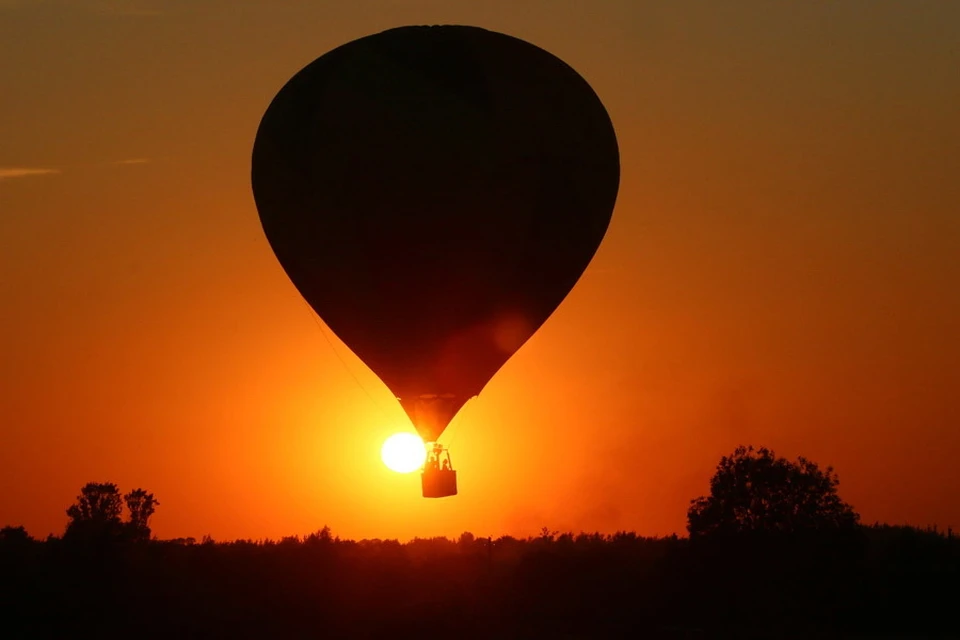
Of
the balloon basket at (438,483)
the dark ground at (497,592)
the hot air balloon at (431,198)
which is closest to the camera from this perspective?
the balloon basket at (438,483)

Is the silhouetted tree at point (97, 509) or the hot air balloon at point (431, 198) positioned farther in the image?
the silhouetted tree at point (97, 509)

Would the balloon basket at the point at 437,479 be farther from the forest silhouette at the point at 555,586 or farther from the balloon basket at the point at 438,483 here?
the forest silhouette at the point at 555,586

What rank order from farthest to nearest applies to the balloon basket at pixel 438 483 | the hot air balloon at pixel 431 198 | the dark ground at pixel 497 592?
1. the dark ground at pixel 497 592
2. the hot air balloon at pixel 431 198
3. the balloon basket at pixel 438 483

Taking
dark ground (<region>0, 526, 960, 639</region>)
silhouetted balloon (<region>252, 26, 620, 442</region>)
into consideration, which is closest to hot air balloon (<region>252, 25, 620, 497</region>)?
silhouetted balloon (<region>252, 26, 620, 442</region>)

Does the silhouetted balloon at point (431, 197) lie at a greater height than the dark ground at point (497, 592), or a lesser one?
greater

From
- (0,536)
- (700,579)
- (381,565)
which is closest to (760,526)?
(700,579)

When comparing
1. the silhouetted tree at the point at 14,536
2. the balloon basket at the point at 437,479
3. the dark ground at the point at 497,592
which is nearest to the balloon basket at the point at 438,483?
the balloon basket at the point at 437,479
